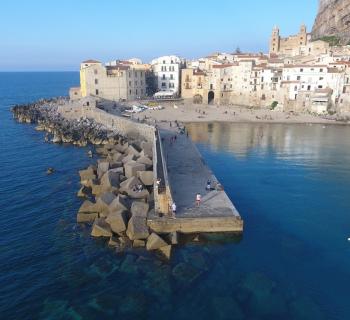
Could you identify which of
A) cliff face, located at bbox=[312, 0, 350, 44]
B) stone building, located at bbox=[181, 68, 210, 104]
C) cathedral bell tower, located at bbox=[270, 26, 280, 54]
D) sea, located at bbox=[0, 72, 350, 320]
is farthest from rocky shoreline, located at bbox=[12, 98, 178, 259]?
cathedral bell tower, located at bbox=[270, 26, 280, 54]

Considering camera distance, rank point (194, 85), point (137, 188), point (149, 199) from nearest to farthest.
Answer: point (149, 199), point (137, 188), point (194, 85)

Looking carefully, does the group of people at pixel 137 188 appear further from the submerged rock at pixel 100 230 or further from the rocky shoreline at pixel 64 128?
the rocky shoreline at pixel 64 128

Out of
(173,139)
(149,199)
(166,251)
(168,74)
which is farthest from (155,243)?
(168,74)

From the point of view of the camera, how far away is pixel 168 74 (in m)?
89.1

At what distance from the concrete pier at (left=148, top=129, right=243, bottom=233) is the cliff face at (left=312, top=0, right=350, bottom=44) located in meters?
92.9

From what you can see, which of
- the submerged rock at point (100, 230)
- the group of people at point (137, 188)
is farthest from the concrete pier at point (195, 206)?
the submerged rock at point (100, 230)

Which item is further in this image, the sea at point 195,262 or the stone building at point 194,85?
the stone building at point 194,85

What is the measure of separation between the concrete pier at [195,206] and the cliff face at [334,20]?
92896 millimetres

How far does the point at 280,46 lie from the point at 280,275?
122 m

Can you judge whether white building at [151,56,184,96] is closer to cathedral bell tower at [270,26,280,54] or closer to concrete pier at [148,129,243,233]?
cathedral bell tower at [270,26,280,54]

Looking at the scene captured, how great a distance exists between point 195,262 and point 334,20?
117655mm

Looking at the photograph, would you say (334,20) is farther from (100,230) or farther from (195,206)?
(100,230)

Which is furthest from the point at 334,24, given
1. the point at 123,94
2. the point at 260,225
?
the point at 260,225

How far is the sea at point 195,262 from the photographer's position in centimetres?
1609
